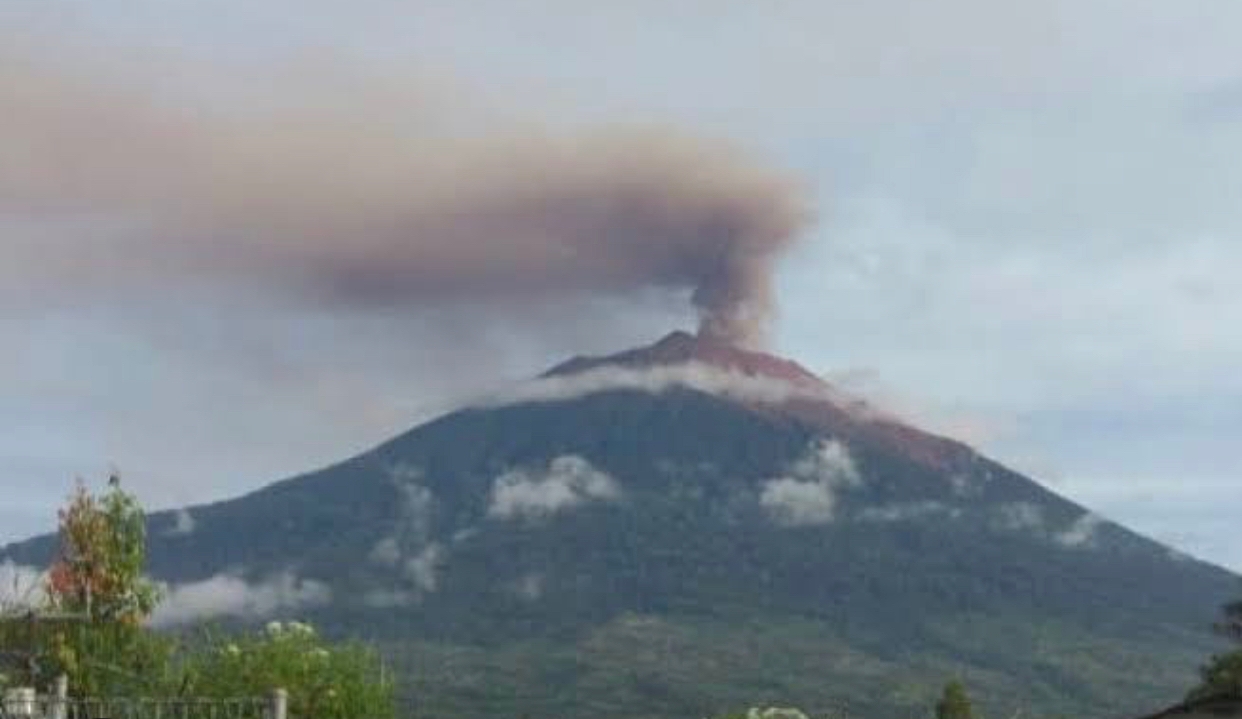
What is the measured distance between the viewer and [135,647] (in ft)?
144

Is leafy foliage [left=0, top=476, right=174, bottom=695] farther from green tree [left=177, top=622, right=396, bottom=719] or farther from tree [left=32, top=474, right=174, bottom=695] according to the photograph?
green tree [left=177, top=622, right=396, bottom=719]

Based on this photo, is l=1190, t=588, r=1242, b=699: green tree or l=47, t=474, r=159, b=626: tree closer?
l=47, t=474, r=159, b=626: tree

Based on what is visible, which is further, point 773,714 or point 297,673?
point 773,714

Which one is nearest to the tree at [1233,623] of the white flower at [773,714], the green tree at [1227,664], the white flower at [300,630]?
the green tree at [1227,664]

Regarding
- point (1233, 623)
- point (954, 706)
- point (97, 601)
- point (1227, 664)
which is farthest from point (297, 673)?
point (954, 706)

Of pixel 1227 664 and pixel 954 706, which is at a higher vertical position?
pixel 1227 664

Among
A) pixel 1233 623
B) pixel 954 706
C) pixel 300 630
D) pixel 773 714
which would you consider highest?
pixel 1233 623

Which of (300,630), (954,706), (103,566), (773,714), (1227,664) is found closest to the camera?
(103,566)

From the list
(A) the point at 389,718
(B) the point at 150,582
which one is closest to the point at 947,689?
(A) the point at 389,718

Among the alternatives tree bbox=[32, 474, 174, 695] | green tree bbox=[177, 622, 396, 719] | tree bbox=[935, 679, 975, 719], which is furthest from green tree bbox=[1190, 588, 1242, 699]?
tree bbox=[32, 474, 174, 695]

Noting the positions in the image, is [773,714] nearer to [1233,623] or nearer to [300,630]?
[1233,623]

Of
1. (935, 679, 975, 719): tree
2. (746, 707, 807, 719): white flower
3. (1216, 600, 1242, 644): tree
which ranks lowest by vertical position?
(746, 707, 807, 719): white flower

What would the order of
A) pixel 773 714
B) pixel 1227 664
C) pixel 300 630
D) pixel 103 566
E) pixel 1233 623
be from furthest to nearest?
pixel 1233 623 → pixel 1227 664 → pixel 773 714 → pixel 300 630 → pixel 103 566

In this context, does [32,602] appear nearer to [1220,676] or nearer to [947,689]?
[1220,676]
